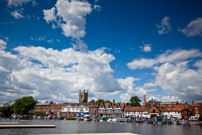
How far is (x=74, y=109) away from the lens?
117 metres

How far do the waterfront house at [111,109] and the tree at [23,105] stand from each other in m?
45.3

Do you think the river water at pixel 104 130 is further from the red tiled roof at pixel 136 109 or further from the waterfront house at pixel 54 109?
the waterfront house at pixel 54 109

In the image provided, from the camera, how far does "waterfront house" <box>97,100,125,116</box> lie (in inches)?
4137

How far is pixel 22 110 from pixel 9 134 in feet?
273

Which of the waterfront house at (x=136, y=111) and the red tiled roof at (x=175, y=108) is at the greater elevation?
the red tiled roof at (x=175, y=108)

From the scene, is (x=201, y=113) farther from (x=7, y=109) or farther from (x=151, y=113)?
(x=7, y=109)

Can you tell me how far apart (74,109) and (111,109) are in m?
27.4

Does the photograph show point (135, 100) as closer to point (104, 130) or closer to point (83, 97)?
point (83, 97)

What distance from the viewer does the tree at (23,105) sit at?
4192 inches

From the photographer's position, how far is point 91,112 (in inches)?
4385

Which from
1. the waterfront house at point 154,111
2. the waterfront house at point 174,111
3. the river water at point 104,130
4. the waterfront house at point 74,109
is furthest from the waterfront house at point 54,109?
the river water at point 104,130

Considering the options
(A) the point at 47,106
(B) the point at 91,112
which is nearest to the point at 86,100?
(A) the point at 47,106

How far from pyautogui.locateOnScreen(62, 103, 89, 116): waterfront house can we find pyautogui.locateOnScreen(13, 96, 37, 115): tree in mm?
22536

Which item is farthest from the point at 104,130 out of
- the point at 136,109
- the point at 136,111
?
the point at 136,109
